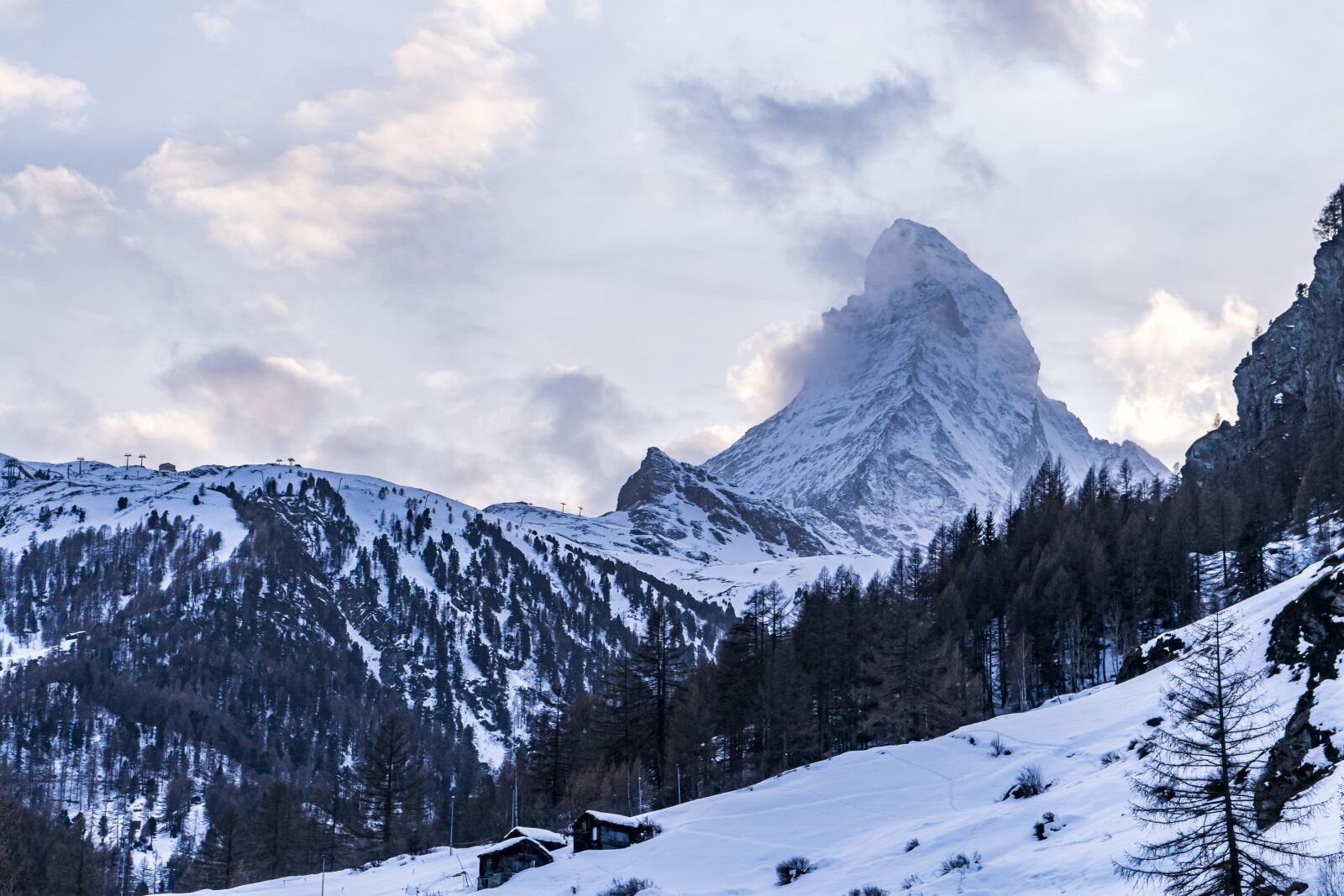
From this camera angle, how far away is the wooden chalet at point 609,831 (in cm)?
6225

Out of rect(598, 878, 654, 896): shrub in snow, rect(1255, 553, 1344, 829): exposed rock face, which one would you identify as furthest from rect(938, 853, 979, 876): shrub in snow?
rect(598, 878, 654, 896): shrub in snow

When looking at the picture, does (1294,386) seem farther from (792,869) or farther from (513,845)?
(792,869)

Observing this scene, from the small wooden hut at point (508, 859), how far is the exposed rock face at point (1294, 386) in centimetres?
8886

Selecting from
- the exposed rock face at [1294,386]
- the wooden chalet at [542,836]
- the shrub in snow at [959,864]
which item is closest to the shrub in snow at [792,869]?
the shrub in snow at [959,864]

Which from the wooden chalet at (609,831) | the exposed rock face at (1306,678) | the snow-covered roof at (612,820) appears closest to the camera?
the exposed rock face at (1306,678)

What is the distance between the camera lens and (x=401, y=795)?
99.8 m

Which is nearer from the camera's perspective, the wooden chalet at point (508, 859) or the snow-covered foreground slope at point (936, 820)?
the snow-covered foreground slope at point (936, 820)

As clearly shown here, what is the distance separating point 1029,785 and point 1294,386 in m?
114

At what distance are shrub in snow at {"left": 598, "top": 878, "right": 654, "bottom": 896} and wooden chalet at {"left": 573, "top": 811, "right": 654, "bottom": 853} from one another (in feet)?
34.7

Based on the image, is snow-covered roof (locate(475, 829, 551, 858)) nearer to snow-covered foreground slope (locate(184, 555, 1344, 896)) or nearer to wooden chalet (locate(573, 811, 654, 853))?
snow-covered foreground slope (locate(184, 555, 1344, 896))

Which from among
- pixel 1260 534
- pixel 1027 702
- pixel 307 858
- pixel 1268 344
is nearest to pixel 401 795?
pixel 307 858

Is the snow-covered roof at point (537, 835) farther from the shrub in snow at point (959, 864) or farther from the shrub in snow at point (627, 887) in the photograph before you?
the shrub in snow at point (959, 864)

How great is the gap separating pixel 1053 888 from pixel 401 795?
76.4 m

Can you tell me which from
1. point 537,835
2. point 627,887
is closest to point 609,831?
point 537,835
